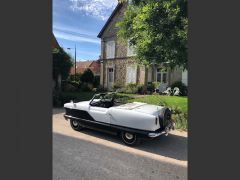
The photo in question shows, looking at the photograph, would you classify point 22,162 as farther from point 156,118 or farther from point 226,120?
point 156,118

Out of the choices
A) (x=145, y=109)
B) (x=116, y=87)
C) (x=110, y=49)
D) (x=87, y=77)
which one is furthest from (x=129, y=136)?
(x=87, y=77)

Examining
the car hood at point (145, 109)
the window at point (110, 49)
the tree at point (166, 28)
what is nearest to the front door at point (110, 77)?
the window at point (110, 49)

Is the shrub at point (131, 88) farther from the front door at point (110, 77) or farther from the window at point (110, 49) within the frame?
the window at point (110, 49)

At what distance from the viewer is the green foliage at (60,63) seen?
43.7ft

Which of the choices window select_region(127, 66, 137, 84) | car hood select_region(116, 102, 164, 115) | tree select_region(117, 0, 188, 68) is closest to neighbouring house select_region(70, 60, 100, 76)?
window select_region(127, 66, 137, 84)

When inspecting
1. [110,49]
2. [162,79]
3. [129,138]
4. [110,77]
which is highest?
[110,49]

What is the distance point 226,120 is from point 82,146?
4.79m

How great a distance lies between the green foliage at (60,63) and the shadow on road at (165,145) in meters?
7.83

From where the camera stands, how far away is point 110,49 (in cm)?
2089

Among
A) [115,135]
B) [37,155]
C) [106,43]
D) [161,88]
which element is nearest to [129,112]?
[115,135]

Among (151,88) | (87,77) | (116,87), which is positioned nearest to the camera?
(151,88)

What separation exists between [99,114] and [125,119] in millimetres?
878

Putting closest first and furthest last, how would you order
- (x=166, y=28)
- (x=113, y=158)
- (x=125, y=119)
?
(x=113, y=158) → (x=125, y=119) → (x=166, y=28)

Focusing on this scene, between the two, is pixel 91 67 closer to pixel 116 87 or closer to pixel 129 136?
pixel 116 87
